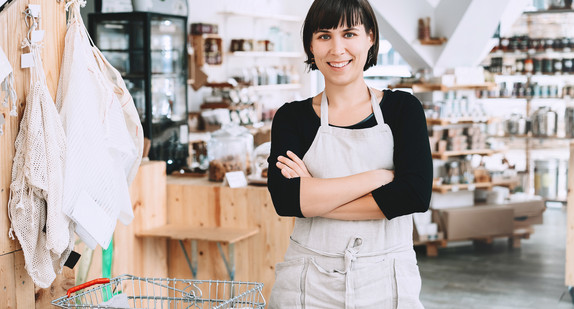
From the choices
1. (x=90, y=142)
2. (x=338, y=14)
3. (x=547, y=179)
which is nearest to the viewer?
(x=338, y=14)

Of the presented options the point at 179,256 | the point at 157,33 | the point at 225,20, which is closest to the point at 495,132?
the point at 225,20

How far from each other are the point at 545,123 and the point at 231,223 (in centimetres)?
583

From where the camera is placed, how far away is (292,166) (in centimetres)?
198

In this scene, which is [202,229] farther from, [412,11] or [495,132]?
[495,132]

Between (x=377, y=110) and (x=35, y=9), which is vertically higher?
(x=35, y=9)

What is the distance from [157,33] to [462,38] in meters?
2.86

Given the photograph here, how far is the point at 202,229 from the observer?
154 inches

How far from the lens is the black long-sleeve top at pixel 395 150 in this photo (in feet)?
6.25

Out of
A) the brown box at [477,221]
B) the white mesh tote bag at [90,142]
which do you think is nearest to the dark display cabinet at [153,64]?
the brown box at [477,221]

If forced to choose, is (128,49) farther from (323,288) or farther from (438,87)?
(323,288)

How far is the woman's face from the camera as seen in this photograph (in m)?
1.90

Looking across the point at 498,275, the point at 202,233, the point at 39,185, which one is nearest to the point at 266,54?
the point at 498,275

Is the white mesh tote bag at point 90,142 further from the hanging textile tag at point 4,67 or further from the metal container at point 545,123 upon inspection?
the metal container at point 545,123

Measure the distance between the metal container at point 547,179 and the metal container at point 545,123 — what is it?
503 millimetres
